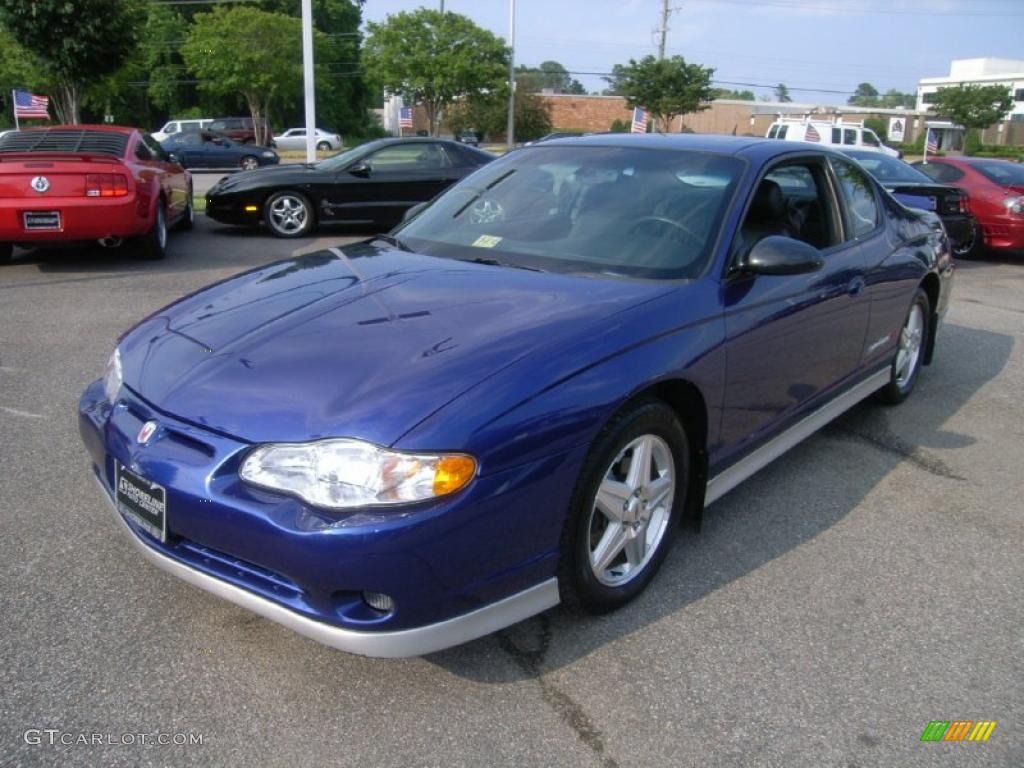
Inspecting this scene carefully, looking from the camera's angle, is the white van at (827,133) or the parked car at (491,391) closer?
the parked car at (491,391)

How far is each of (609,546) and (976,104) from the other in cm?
5839

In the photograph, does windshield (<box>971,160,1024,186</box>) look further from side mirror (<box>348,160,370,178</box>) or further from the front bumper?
the front bumper

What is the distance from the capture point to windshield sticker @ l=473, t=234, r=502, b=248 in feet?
11.7

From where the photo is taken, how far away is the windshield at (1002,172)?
11969 millimetres

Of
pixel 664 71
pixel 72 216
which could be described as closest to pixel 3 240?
pixel 72 216

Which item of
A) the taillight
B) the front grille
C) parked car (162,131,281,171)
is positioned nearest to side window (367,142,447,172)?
the front grille

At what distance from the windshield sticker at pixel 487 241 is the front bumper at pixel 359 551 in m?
1.35

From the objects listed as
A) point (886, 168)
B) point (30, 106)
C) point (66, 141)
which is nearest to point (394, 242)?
point (66, 141)

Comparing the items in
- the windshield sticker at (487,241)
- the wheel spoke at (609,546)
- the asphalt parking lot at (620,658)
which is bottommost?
the asphalt parking lot at (620,658)

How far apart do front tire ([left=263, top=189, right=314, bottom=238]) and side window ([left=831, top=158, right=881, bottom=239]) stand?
25.7ft

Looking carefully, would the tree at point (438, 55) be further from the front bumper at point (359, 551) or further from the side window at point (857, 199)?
the front bumper at point (359, 551)

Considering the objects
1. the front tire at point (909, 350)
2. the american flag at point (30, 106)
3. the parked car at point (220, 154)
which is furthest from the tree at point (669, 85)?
the front tire at point (909, 350)

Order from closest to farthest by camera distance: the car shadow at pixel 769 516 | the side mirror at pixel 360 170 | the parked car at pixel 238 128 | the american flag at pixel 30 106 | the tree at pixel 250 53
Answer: the car shadow at pixel 769 516 → the side mirror at pixel 360 170 → the american flag at pixel 30 106 → the parked car at pixel 238 128 → the tree at pixel 250 53

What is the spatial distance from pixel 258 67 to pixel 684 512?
43.1m
